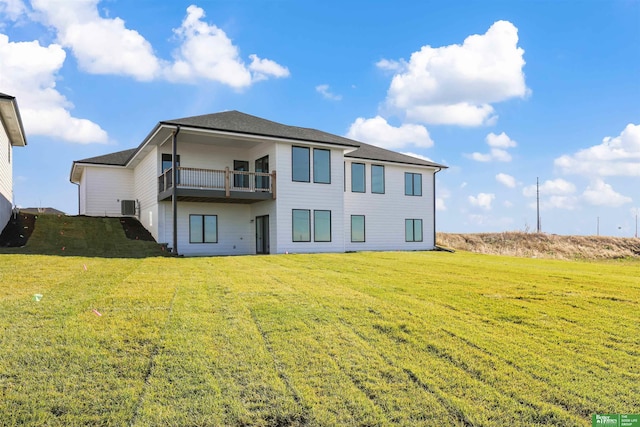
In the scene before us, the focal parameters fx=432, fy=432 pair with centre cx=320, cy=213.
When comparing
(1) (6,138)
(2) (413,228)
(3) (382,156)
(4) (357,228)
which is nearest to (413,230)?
(2) (413,228)

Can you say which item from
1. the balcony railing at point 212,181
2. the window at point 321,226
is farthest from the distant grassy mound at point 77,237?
the window at point 321,226

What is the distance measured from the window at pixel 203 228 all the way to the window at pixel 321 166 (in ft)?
16.9

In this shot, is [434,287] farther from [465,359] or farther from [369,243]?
[369,243]

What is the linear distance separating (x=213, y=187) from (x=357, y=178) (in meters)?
7.94

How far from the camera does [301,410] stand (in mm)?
3928

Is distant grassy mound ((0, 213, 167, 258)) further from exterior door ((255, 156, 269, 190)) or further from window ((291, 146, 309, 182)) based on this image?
window ((291, 146, 309, 182))

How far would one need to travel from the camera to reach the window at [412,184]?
995 inches

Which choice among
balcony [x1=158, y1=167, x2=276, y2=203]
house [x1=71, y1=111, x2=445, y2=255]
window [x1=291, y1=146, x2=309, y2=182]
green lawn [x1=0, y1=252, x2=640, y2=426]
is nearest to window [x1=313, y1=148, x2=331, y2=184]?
house [x1=71, y1=111, x2=445, y2=255]

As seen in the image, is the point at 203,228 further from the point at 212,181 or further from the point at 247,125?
the point at 247,125

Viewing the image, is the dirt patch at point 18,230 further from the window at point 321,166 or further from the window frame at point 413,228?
the window frame at point 413,228

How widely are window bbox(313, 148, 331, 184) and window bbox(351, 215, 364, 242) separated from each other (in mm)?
3631

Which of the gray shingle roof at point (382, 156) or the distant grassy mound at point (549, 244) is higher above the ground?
the gray shingle roof at point (382, 156)

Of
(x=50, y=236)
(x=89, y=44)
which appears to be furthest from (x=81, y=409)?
(x=50, y=236)

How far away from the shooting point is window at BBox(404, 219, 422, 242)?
25172mm
